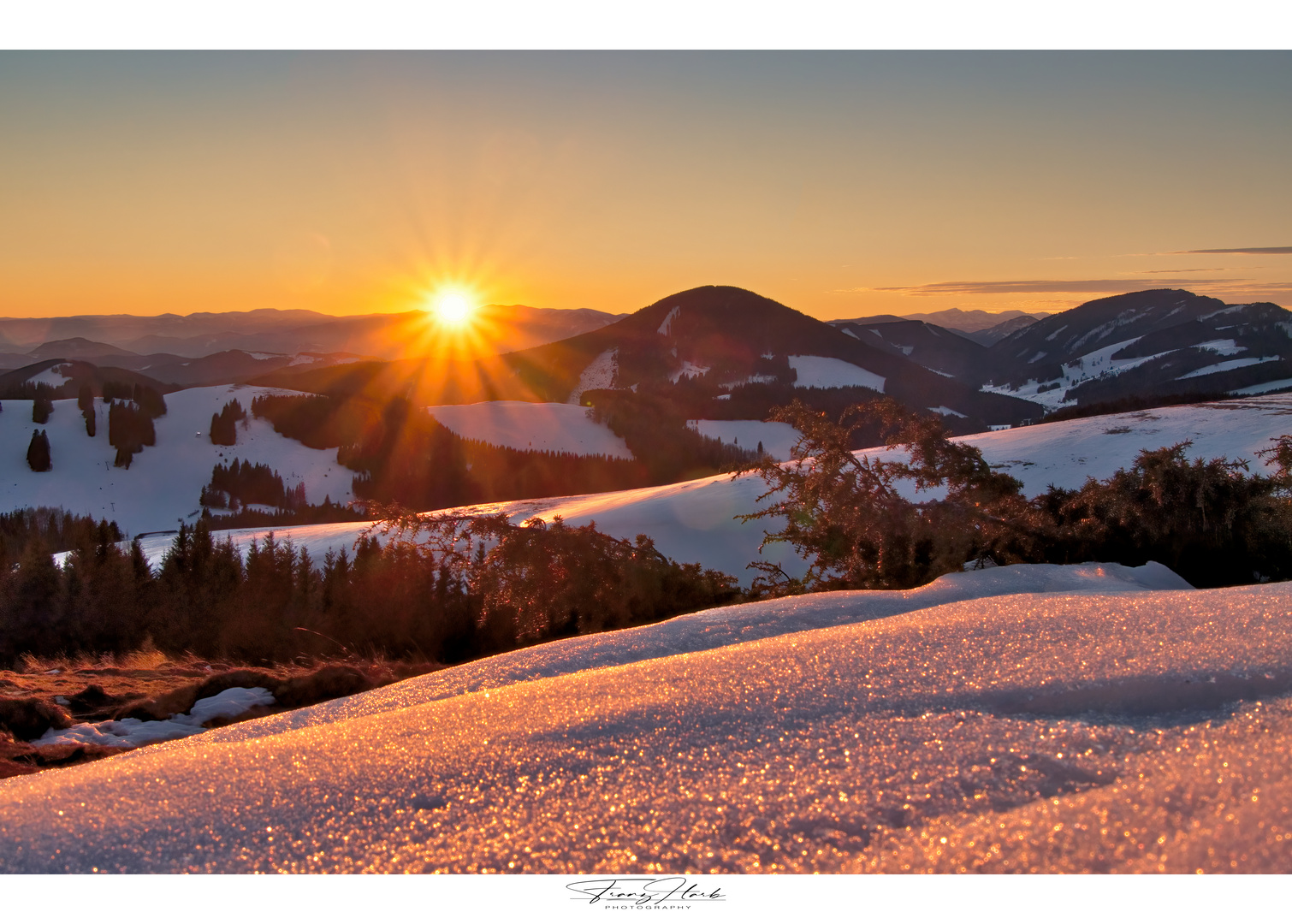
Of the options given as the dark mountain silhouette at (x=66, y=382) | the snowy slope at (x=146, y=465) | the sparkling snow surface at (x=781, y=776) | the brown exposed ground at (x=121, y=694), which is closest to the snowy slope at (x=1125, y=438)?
the brown exposed ground at (x=121, y=694)

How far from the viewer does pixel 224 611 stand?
21.6 metres

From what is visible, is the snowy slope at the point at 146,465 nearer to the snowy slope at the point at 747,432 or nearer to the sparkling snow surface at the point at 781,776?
the snowy slope at the point at 747,432

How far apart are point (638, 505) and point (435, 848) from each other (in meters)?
28.9

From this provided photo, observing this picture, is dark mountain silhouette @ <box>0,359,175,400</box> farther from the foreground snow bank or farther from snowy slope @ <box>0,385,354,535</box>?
the foreground snow bank

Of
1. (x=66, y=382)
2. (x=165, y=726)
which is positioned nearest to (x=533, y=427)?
(x=66, y=382)

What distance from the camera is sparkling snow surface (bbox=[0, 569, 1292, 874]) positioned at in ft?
6.42

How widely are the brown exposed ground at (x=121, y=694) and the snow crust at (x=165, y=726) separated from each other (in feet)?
0.28

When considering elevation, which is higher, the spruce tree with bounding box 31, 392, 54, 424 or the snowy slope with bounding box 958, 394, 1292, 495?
the spruce tree with bounding box 31, 392, 54, 424

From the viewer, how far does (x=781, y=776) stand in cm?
238

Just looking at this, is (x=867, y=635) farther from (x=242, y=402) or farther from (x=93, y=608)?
(x=242, y=402)

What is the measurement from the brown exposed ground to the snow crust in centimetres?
9

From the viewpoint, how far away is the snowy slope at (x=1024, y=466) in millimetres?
23531

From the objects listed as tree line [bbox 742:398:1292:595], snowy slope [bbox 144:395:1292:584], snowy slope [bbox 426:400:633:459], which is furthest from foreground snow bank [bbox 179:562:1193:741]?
snowy slope [bbox 426:400:633:459]
